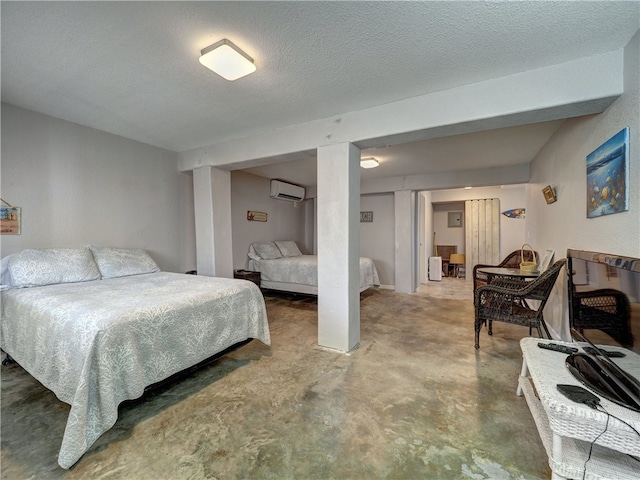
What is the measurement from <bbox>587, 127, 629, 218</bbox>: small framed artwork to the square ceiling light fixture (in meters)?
2.37

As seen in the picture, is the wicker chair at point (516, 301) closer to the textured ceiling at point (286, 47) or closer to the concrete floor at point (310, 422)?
the concrete floor at point (310, 422)

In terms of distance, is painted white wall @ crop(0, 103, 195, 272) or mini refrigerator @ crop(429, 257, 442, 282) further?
mini refrigerator @ crop(429, 257, 442, 282)

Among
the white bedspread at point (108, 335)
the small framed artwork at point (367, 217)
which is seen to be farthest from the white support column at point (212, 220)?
the small framed artwork at point (367, 217)

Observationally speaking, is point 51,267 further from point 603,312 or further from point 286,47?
point 603,312

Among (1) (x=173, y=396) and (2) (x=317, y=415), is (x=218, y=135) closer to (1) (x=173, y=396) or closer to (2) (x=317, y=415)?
(1) (x=173, y=396)

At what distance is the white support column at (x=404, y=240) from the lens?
17.6 ft

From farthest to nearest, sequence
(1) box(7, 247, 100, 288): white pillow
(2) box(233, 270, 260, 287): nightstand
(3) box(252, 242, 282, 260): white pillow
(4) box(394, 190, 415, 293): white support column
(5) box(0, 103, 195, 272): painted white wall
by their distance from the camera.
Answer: (4) box(394, 190, 415, 293): white support column < (3) box(252, 242, 282, 260): white pillow < (2) box(233, 270, 260, 287): nightstand < (5) box(0, 103, 195, 272): painted white wall < (1) box(7, 247, 100, 288): white pillow

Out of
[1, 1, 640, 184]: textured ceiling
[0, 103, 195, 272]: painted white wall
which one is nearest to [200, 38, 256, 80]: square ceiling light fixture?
[1, 1, 640, 184]: textured ceiling

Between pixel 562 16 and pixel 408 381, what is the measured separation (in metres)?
2.52

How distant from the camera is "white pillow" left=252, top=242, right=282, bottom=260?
17.0 ft

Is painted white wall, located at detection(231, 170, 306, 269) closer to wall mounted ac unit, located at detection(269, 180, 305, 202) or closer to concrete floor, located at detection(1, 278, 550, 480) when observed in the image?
wall mounted ac unit, located at detection(269, 180, 305, 202)

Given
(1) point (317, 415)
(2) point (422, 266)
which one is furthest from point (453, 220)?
(1) point (317, 415)

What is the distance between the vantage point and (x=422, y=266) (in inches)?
260

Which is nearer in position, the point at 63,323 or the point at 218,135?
the point at 63,323
